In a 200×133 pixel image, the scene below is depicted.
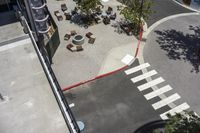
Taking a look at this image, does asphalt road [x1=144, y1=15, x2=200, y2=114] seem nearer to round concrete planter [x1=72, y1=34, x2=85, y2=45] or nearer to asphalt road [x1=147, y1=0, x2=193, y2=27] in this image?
asphalt road [x1=147, y1=0, x2=193, y2=27]

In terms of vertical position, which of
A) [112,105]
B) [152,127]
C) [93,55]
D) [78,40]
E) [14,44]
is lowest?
[152,127]

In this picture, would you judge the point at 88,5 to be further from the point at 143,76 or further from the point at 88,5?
the point at 143,76

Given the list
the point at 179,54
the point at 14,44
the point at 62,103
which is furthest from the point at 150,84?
the point at 14,44

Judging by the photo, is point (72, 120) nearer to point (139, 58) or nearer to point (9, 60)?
point (9, 60)

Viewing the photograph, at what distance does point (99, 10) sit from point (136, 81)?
13895 millimetres

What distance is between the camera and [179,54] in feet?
116

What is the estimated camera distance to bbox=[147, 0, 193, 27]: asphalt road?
4119 centimetres

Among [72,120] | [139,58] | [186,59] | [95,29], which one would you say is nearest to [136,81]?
[139,58]

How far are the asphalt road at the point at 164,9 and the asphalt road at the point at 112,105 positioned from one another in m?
12.2

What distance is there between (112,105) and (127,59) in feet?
24.1

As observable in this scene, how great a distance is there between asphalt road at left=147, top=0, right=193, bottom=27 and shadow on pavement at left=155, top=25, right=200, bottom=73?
3236mm

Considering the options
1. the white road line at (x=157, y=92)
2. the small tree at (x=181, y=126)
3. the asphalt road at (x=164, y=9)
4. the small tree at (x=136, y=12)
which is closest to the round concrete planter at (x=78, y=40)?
the small tree at (x=136, y=12)

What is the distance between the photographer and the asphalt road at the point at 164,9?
135 ft

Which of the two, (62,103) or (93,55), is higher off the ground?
(62,103)
